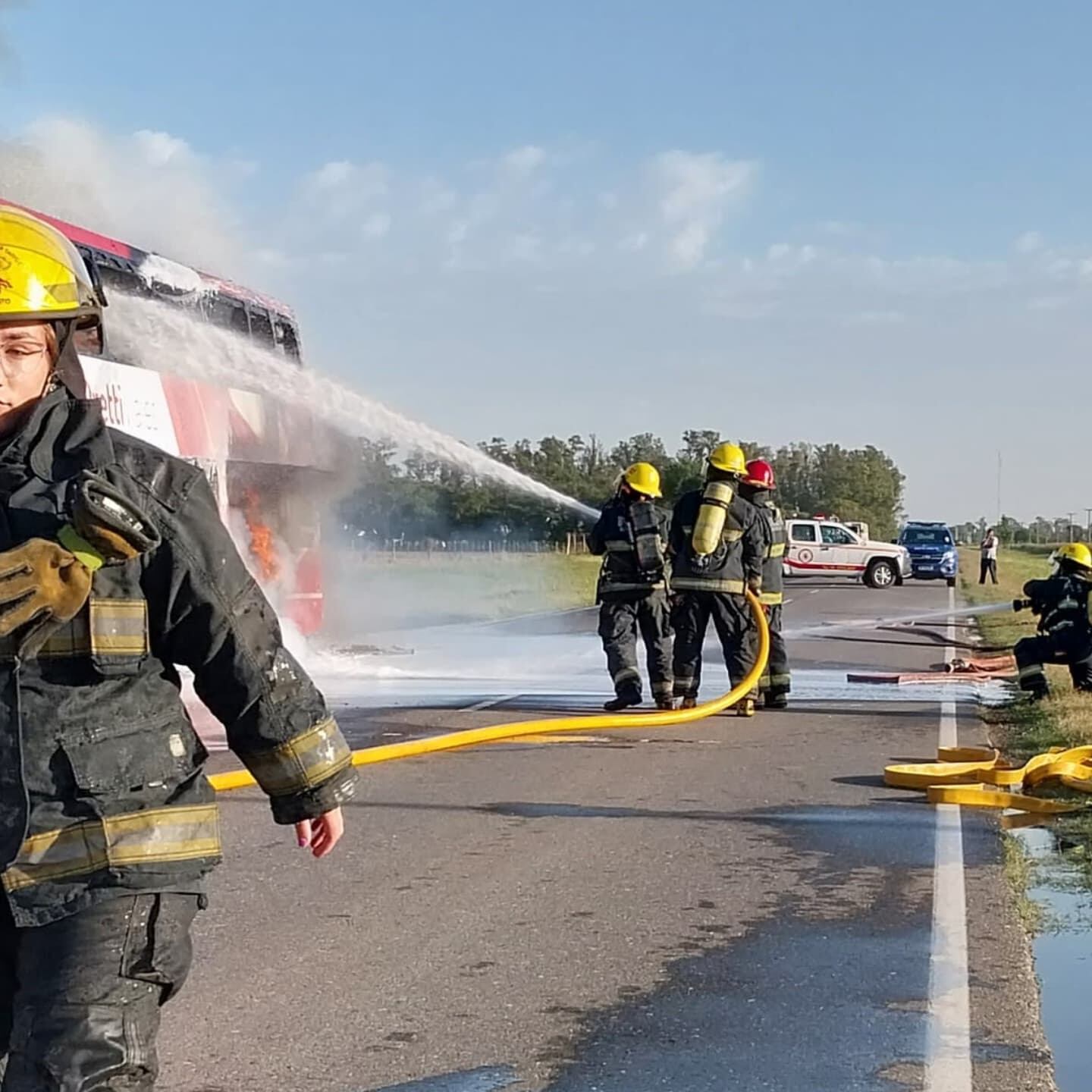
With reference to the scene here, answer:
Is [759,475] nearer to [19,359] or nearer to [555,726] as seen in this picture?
[555,726]

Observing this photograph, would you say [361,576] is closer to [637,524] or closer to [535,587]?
[535,587]

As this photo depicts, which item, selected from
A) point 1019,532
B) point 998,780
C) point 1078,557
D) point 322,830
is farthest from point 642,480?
point 1019,532

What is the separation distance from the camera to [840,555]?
41.6 metres

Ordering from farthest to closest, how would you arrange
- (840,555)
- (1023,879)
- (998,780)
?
(840,555), (998,780), (1023,879)

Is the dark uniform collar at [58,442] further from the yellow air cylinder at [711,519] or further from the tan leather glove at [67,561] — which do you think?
the yellow air cylinder at [711,519]

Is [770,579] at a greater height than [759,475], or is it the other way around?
[759,475]

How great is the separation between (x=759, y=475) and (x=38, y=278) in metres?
9.58

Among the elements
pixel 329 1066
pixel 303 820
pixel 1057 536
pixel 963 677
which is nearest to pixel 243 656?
pixel 303 820

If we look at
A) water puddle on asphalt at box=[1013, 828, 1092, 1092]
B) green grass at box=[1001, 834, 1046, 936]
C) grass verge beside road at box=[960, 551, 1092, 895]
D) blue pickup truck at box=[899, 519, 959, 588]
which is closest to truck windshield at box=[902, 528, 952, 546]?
blue pickup truck at box=[899, 519, 959, 588]

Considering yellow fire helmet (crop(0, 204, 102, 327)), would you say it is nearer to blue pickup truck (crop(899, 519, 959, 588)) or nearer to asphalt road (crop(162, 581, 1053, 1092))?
asphalt road (crop(162, 581, 1053, 1092))

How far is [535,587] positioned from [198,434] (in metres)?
24.4

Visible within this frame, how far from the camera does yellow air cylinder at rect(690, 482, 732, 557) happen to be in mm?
11156

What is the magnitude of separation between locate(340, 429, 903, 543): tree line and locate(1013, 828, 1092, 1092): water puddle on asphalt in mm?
9042

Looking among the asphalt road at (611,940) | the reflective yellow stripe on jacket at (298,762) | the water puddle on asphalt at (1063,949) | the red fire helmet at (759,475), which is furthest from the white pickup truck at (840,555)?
the reflective yellow stripe on jacket at (298,762)
